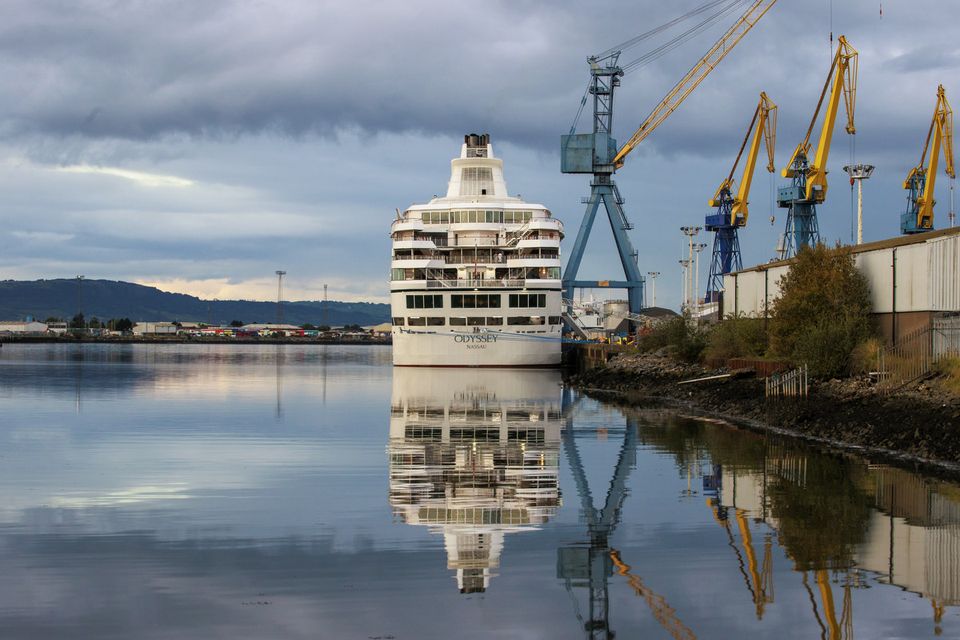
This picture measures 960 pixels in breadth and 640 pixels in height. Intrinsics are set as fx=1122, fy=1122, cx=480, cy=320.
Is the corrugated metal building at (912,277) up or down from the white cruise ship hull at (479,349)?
up

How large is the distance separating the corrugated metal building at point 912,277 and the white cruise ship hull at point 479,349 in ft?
106

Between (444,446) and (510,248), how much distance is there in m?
46.8

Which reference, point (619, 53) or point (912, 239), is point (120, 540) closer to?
point (912, 239)

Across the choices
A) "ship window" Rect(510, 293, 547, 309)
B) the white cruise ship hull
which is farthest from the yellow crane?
the white cruise ship hull

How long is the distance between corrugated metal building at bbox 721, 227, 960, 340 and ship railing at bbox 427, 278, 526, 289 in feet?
103

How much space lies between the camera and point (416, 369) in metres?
75.2

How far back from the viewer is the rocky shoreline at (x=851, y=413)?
2502 centimetres

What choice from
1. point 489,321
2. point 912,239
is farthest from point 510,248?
point 912,239

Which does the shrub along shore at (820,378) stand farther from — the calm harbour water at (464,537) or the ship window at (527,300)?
the ship window at (527,300)

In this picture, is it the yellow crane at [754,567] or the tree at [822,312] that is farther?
the tree at [822,312]

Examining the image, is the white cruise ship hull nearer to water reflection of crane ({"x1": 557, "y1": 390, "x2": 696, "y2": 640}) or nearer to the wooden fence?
the wooden fence

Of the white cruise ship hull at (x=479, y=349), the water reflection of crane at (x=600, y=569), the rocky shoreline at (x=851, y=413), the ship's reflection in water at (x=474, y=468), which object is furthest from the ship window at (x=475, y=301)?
the water reflection of crane at (x=600, y=569)

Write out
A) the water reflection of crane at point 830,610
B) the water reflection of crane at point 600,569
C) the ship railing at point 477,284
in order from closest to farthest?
the water reflection of crane at point 830,610
the water reflection of crane at point 600,569
the ship railing at point 477,284

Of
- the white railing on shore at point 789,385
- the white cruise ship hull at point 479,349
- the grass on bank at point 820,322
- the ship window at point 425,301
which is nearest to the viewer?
the white railing on shore at point 789,385
